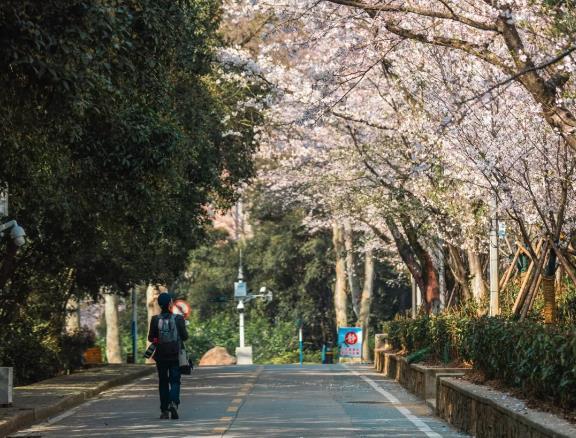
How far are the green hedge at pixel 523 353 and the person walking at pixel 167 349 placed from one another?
13.6ft

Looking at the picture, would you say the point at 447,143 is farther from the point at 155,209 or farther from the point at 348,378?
the point at 348,378

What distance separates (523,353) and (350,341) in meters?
40.3

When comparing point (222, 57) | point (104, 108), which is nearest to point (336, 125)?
point (222, 57)

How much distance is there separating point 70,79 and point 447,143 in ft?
40.3

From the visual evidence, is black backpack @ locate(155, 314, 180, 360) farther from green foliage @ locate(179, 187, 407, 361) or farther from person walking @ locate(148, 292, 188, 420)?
green foliage @ locate(179, 187, 407, 361)

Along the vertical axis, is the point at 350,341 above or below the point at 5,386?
above

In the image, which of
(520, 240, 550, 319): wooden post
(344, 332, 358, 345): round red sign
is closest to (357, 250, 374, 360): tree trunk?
(344, 332, 358, 345): round red sign

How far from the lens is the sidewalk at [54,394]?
18.5 metres

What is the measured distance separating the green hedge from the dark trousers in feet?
13.6

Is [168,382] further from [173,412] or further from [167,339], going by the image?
[173,412]

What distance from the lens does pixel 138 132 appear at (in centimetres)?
1962

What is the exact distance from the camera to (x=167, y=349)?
1947 centimetres

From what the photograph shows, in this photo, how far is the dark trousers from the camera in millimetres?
19078

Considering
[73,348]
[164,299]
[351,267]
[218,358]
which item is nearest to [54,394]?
[164,299]
